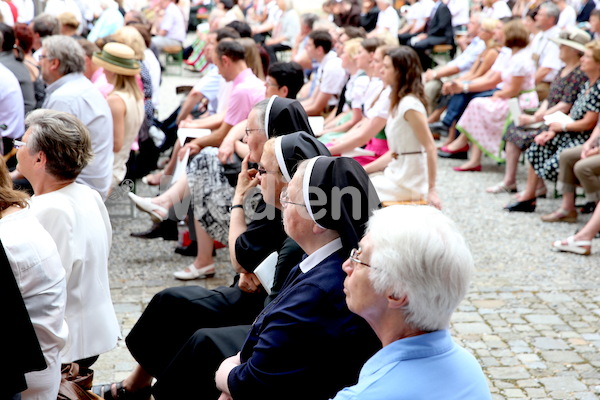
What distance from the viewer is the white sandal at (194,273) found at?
588cm

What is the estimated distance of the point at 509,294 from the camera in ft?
18.5

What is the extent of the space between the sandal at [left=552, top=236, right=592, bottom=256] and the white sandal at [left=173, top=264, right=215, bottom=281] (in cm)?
283

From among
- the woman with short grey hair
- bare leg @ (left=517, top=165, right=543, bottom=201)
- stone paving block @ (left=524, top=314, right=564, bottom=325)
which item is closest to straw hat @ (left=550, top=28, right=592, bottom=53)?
bare leg @ (left=517, top=165, right=543, bottom=201)

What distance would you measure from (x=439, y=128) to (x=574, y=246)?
4649mm

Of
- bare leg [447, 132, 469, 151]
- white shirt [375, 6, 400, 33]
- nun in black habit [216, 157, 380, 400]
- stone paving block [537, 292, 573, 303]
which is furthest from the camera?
white shirt [375, 6, 400, 33]

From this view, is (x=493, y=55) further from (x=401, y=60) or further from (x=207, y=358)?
(x=207, y=358)

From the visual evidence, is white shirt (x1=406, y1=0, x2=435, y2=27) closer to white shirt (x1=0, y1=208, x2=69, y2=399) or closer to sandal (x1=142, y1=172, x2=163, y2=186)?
sandal (x1=142, y1=172, x2=163, y2=186)

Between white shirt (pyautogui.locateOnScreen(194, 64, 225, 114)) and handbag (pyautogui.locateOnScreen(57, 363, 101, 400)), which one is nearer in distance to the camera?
handbag (pyautogui.locateOnScreen(57, 363, 101, 400))

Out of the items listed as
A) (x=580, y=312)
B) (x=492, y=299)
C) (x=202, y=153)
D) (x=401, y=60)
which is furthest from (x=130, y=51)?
(x=580, y=312)

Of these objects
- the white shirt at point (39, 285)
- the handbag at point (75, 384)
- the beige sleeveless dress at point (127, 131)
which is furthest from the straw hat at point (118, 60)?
the white shirt at point (39, 285)

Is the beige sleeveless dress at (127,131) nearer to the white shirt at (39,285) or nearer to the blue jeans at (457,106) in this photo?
the white shirt at (39,285)

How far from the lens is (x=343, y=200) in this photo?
278 cm

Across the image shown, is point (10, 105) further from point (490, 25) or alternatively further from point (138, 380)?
point (490, 25)

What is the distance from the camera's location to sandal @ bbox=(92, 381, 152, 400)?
3953 millimetres
